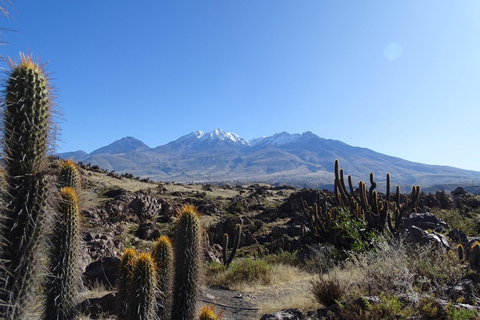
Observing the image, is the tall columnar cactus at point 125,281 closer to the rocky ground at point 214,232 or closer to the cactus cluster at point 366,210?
the rocky ground at point 214,232

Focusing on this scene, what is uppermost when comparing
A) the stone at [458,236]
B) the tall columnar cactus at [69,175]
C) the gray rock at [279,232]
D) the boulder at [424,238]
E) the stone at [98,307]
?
the tall columnar cactus at [69,175]

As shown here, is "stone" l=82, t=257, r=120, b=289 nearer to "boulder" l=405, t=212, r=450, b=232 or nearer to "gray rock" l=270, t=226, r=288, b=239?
"boulder" l=405, t=212, r=450, b=232

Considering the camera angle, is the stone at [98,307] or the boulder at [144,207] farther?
the boulder at [144,207]

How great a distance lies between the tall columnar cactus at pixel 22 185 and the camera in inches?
121

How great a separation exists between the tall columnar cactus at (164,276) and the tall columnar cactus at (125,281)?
473 mm

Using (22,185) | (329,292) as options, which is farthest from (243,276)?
(22,185)

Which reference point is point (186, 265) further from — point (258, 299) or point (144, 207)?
point (144, 207)

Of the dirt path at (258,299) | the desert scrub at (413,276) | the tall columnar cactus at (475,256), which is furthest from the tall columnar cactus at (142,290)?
the tall columnar cactus at (475,256)

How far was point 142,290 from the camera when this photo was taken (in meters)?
3.65

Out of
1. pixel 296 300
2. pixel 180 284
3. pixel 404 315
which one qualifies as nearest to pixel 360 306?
pixel 404 315

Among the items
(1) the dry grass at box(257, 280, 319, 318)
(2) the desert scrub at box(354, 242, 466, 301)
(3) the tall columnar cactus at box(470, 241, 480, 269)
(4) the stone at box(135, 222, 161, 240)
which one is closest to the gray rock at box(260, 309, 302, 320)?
(1) the dry grass at box(257, 280, 319, 318)

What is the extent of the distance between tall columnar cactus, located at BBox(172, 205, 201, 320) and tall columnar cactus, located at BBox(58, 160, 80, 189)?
166 centimetres

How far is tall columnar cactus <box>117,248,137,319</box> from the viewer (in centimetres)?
378

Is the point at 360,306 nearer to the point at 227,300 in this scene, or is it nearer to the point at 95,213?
the point at 227,300
